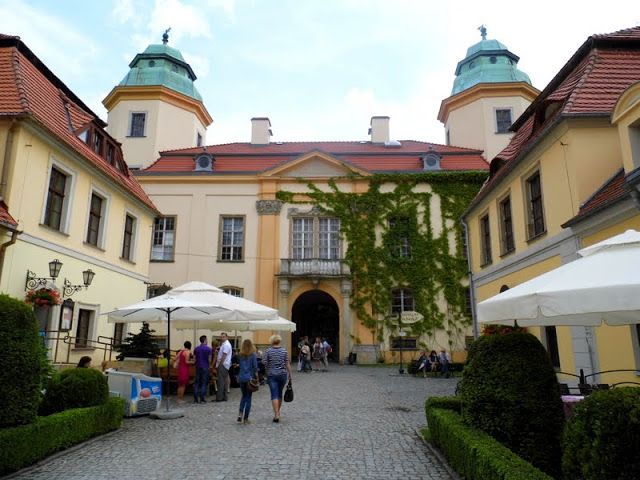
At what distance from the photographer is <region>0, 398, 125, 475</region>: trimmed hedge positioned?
5645 millimetres

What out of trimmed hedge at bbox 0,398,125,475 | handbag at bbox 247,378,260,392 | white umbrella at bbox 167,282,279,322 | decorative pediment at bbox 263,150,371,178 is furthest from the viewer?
decorative pediment at bbox 263,150,371,178

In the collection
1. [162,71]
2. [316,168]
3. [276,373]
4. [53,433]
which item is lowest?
[53,433]

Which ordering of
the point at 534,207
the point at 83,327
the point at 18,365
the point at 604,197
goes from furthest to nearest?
the point at 83,327 < the point at 534,207 < the point at 604,197 < the point at 18,365

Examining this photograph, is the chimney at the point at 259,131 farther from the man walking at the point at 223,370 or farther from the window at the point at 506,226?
the man walking at the point at 223,370

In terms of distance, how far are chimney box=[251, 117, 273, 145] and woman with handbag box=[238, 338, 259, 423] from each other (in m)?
27.9

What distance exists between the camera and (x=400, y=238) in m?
29.4

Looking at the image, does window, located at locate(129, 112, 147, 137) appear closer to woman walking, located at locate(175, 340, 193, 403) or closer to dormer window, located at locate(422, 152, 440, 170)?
dormer window, located at locate(422, 152, 440, 170)

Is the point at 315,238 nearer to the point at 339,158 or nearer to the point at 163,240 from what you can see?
the point at 339,158

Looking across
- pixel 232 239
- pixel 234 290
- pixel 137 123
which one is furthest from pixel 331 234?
pixel 137 123

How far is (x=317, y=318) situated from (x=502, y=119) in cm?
1824

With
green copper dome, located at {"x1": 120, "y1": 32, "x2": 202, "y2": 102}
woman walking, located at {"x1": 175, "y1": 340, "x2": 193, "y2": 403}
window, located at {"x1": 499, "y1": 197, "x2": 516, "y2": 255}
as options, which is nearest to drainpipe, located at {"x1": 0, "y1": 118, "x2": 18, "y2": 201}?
woman walking, located at {"x1": 175, "y1": 340, "x2": 193, "y2": 403}

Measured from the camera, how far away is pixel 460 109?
34.4 m

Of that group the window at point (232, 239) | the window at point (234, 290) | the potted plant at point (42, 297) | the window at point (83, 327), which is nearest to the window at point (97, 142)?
the window at point (83, 327)

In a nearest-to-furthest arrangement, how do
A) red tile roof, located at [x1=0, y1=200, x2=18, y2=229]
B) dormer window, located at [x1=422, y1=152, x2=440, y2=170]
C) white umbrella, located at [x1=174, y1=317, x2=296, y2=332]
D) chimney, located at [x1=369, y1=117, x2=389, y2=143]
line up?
1. red tile roof, located at [x1=0, y1=200, x2=18, y2=229]
2. white umbrella, located at [x1=174, y1=317, x2=296, y2=332]
3. dormer window, located at [x1=422, y1=152, x2=440, y2=170]
4. chimney, located at [x1=369, y1=117, x2=389, y2=143]
